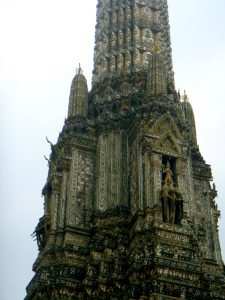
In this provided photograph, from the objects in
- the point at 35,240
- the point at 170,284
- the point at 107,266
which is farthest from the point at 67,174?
the point at 170,284

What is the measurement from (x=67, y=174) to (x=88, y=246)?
13.3 feet

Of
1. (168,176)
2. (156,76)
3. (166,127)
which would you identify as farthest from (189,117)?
(168,176)

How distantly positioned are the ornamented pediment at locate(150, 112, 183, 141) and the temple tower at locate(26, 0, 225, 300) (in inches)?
2.0

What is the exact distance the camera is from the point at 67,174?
29.5 m

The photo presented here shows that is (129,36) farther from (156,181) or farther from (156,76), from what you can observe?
(156,181)

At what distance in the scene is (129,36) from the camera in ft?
116

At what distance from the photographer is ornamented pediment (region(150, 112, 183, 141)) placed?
1158 inches

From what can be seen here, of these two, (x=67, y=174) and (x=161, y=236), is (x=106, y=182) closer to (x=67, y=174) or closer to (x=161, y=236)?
(x=67, y=174)

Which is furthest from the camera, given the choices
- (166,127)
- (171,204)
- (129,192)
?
(166,127)

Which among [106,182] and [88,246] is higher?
[106,182]

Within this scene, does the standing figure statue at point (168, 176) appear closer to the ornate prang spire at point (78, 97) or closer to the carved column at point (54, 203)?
the carved column at point (54, 203)

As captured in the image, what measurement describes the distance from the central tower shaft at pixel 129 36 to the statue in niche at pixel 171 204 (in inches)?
345

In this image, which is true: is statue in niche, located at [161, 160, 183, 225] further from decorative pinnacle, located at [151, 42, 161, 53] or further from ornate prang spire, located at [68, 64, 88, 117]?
decorative pinnacle, located at [151, 42, 161, 53]

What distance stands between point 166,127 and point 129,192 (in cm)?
362
